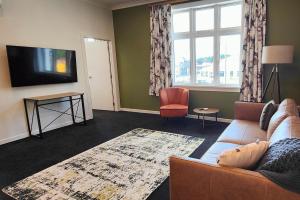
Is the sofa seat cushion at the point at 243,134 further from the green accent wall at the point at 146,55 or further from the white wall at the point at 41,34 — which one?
the white wall at the point at 41,34

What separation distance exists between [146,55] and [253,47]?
8.28 ft

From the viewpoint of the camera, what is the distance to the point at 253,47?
4.09 meters

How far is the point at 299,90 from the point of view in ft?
12.8

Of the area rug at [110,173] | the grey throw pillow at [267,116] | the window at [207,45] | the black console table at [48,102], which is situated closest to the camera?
the area rug at [110,173]

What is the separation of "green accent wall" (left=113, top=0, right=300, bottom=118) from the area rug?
4.91 feet

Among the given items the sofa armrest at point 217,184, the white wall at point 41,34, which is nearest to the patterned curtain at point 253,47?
the sofa armrest at point 217,184

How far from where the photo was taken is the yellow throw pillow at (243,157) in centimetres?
137

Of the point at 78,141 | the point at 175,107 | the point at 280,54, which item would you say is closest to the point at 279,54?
the point at 280,54

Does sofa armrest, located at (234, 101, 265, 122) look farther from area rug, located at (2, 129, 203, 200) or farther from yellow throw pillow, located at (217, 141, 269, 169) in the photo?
yellow throw pillow, located at (217, 141, 269, 169)

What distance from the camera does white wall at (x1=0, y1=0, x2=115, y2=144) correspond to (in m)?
3.74

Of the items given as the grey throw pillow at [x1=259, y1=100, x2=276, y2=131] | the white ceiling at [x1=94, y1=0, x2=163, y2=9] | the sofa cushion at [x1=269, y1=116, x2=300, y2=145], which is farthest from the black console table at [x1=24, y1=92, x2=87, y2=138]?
the sofa cushion at [x1=269, y1=116, x2=300, y2=145]

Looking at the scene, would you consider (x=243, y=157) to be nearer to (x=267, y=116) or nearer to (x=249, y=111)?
(x=267, y=116)

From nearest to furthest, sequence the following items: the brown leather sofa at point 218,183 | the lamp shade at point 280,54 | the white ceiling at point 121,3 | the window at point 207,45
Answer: the brown leather sofa at point 218,183, the lamp shade at point 280,54, the window at point 207,45, the white ceiling at point 121,3

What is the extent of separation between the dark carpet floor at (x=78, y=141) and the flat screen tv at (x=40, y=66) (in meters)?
1.11
